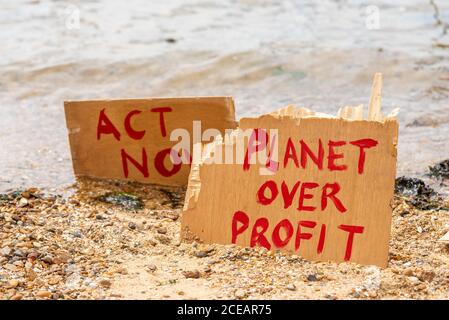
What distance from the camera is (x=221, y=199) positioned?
3129mm

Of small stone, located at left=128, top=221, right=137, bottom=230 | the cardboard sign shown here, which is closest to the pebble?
small stone, located at left=128, top=221, right=137, bottom=230

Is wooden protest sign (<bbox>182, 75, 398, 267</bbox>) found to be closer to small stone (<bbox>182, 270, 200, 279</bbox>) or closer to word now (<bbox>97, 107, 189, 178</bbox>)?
small stone (<bbox>182, 270, 200, 279</bbox>)

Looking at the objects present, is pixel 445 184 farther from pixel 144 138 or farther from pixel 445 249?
pixel 144 138

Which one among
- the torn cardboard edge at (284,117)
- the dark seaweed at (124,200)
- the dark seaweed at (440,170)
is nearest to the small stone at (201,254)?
the torn cardboard edge at (284,117)

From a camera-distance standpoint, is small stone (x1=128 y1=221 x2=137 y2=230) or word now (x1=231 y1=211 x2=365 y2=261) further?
small stone (x1=128 y1=221 x2=137 y2=230)

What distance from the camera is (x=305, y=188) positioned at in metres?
3.05

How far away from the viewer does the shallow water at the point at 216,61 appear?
5555 mm

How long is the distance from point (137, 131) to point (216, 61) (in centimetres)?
370

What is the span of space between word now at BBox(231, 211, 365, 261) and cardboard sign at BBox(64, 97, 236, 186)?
41.3 inches

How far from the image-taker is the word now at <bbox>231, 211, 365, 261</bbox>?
9.94ft

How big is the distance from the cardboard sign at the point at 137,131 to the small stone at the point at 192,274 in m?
1.28

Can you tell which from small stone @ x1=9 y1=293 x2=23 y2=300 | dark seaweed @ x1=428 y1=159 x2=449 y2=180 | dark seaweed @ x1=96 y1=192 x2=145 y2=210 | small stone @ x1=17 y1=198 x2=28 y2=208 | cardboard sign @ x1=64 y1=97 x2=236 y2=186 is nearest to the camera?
small stone @ x1=9 y1=293 x2=23 y2=300

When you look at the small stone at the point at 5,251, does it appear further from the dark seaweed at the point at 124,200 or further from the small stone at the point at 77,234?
the dark seaweed at the point at 124,200

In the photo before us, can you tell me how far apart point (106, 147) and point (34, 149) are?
3.73 ft
